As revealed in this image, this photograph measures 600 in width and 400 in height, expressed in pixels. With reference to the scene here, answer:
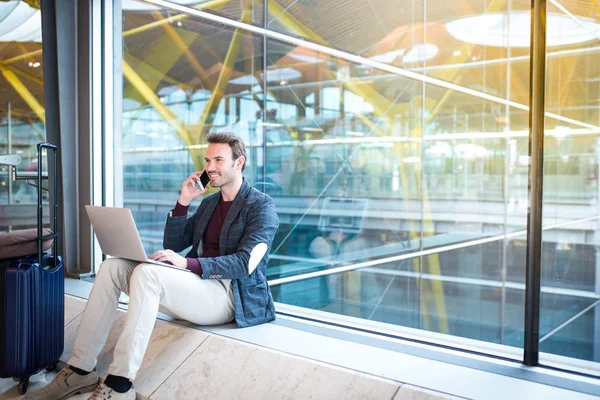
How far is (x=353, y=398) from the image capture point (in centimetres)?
214

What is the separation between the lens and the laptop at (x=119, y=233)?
2518mm

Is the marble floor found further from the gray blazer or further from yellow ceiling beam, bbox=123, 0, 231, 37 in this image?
yellow ceiling beam, bbox=123, 0, 231, 37

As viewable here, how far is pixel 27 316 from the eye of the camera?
2.57m

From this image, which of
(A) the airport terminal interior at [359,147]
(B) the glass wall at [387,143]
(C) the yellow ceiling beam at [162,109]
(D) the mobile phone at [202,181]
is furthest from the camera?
(C) the yellow ceiling beam at [162,109]

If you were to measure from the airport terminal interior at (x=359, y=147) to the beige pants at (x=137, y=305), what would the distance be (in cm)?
22

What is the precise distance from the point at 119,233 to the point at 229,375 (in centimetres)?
90

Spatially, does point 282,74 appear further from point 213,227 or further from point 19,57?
point 19,57

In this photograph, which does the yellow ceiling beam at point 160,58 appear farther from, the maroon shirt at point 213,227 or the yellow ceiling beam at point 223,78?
the maroon shirt at point 213,227

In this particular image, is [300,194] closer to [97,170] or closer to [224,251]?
[97,170]

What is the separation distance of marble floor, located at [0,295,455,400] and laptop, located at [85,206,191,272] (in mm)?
460

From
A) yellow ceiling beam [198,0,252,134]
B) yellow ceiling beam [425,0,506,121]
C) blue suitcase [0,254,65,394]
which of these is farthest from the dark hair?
yellow ceiling beam [425,0,506,121]

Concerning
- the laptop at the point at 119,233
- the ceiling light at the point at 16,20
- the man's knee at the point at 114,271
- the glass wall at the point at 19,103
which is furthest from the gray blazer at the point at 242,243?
the ceiling light at the point at 16,20

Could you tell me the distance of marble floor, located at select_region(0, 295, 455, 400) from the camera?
2.18 meters

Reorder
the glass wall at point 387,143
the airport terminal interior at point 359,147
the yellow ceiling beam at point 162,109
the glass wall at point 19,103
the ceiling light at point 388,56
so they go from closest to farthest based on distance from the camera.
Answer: the airport terminal interior at point 359,147
the glass wall at point 387,143
the glass wall at point 19,103
the yellow ceiling beam at point 162,109
the ceiling light at point 388,56
